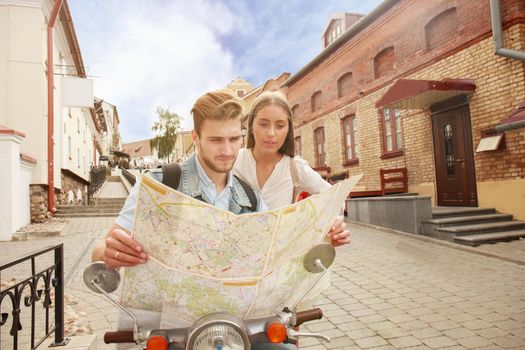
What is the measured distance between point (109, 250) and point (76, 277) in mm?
5640

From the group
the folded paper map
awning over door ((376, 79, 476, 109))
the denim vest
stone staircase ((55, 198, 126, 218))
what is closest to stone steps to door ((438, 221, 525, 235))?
awning over door ((376, 79, 476, 109))

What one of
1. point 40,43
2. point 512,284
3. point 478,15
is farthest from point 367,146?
point 40,43

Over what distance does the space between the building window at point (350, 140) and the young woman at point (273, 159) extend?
12456mm

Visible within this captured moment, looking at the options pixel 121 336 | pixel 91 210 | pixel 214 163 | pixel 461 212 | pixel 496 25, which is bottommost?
pixel 461 212

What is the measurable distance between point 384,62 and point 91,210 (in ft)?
37.8

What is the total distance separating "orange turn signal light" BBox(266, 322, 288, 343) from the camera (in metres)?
1.09

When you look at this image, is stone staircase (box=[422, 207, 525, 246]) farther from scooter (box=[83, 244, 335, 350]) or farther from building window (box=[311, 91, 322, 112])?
building window (box=[311, 91, 322, 112])

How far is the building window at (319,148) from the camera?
1722cm

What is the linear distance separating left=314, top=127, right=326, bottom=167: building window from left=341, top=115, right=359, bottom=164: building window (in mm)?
1878

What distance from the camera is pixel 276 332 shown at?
1.09 m

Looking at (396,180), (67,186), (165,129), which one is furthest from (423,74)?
(165,129)

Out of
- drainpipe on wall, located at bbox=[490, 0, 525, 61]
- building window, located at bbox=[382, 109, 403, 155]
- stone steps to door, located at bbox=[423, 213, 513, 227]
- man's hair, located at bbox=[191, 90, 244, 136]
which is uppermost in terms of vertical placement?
drainpipe on wall, located at bbox=[490, 0, 525, 61]

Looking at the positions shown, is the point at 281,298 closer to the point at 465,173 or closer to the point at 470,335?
the point at 470,335

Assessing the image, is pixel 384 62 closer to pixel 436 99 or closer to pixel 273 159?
pixel 436 99
